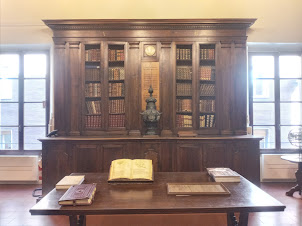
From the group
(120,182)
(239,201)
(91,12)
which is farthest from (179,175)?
(91,12)

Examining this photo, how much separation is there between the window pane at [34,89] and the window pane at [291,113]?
15.5 ft

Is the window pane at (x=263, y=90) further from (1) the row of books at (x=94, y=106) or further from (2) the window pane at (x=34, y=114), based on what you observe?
(2) the window pane at (x=34, y=114)

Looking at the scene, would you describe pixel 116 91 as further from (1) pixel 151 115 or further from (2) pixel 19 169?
(2) pixel 19 169

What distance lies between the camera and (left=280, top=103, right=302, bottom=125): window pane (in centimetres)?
461

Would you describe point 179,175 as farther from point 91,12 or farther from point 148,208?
point 91,12

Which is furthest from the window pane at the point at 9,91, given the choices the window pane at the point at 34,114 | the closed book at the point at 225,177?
the closed book at the point at 225,177

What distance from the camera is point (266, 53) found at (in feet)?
15.2

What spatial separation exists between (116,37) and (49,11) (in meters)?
1.43

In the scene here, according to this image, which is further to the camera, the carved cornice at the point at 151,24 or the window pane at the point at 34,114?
the window pane at the point at 34,114

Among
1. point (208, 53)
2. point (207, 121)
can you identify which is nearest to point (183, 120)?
point (207, 121)

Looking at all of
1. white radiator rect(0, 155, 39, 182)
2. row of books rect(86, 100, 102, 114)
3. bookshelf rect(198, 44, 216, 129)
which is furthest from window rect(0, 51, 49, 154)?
bookshelf rect(198, 44, 216, 129)

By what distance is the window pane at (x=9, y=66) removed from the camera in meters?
4.62

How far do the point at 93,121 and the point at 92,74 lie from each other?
79 centimetres

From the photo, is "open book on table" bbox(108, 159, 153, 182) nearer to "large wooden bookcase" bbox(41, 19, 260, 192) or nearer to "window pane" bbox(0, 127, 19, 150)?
"large wooden bookcase" bbox(41, 19, 260, 192)
